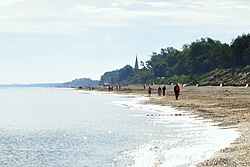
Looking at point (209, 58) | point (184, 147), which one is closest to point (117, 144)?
point (184, 147)

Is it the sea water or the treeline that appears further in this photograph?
the treeline

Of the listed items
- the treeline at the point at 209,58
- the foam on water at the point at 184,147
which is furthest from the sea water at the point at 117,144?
the treeline at the point at 209,58

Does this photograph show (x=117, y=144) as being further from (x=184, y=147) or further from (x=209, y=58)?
(x=209, y=58)

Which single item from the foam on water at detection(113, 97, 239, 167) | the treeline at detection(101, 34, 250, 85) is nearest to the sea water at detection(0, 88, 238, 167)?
the foam on water at detection(113, 97, 239, 167)

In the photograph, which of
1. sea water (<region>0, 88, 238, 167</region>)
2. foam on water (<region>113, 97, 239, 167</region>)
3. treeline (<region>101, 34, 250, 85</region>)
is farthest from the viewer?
treeline (<region>101, 34, 250, 85</region>)

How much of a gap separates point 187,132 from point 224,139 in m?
5.12

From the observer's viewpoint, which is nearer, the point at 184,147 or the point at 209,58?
the point at 184,147

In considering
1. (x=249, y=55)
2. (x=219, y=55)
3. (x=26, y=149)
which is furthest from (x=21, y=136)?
(x=219, y=55)

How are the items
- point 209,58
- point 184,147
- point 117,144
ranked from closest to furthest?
1. point 184,147
2. point 117,144
3. point 209,58

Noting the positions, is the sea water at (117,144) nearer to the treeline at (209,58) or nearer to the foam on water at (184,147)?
the foam on water at (184,147)

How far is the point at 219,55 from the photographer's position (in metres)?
149

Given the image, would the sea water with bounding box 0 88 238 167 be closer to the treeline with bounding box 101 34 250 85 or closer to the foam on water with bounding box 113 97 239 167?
the foam on water with bounding box 113 97 239 167

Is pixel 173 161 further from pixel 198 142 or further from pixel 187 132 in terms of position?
pixel 187 132

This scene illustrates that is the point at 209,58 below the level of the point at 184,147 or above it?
above
